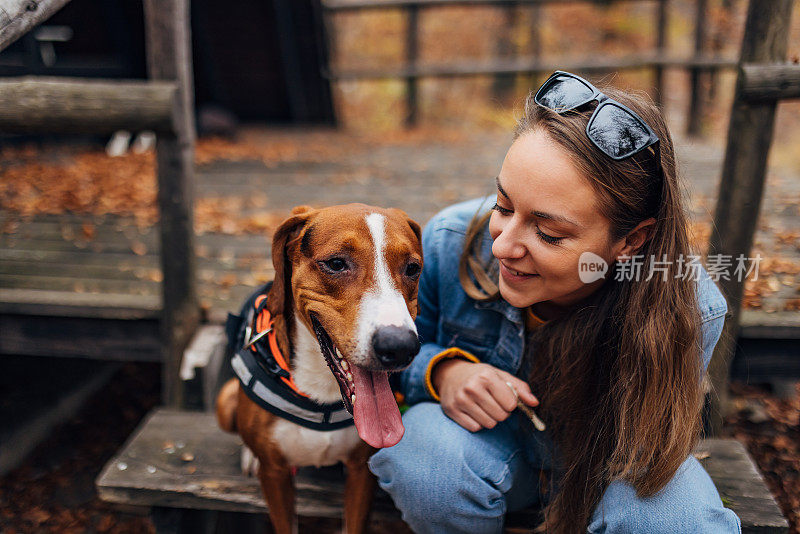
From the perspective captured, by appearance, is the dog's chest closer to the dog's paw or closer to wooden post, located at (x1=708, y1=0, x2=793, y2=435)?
the dog's paw

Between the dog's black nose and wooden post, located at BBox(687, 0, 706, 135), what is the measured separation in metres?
9.10

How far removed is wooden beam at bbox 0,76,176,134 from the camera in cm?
276

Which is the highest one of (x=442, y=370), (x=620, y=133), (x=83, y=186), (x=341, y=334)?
(x=620, y=133)

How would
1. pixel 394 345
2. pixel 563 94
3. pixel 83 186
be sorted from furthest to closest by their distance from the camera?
1. pixel 83 186
2. pixel 563 94
3. pixel 394 345

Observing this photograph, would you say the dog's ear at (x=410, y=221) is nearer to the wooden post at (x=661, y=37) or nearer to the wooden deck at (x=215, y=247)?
the wooden deck at (x=215, y=247)

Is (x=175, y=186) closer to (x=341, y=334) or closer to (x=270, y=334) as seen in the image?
(x=270, y=334)

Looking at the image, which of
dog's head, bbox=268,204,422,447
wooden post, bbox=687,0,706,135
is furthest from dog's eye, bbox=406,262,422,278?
wooden post, bbox=687,0,706,135

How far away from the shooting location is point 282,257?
2.11 meters

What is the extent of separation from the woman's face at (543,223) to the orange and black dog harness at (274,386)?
727mm

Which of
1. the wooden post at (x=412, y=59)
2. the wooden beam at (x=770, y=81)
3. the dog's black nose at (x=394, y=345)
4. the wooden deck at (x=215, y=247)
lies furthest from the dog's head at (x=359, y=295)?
the wooden post at (x=412, y=59)

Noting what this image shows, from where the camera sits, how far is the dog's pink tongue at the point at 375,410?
6.21 feet

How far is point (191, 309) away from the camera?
3402mm

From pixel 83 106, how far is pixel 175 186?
0.54 meters

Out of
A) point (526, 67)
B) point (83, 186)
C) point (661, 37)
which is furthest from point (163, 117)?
point (661, 37)
